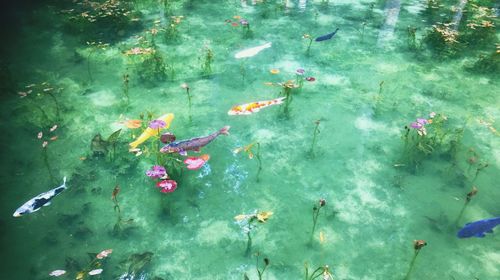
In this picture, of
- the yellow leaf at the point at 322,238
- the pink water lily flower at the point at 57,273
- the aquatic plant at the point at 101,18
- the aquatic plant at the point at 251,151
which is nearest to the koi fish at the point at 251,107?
the aquatic plant at the point at 251,151

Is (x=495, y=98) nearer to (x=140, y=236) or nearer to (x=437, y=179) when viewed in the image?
(x=437, y=179)

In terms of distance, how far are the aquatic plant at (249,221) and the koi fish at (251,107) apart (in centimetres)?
115

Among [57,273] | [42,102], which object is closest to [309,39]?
[42,102]

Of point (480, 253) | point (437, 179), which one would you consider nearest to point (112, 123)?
point (437, 179)

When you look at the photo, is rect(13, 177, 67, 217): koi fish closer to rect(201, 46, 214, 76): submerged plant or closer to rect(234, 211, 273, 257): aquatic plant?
rect(234, 211, 273, 257): aquatic plant

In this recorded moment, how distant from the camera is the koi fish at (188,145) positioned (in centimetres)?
292

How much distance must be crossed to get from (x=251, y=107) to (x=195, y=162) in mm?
946

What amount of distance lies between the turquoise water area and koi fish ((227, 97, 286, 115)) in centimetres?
7

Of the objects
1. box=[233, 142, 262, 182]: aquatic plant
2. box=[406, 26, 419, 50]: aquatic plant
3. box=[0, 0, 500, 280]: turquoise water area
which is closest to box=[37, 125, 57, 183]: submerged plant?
box=[0, 0, 500, 280]: turquoise water area

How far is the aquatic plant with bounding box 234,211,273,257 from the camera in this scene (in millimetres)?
2430

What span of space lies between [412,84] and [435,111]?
54 centimetres

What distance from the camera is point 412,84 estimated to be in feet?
13.6

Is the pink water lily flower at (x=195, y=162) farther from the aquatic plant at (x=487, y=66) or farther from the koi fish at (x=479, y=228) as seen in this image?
the aquatic plant at (x=487, y=66)

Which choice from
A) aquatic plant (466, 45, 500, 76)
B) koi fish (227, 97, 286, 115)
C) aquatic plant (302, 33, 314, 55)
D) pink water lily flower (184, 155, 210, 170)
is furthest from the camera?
aquatic plant (302, 33, 314, 55)
